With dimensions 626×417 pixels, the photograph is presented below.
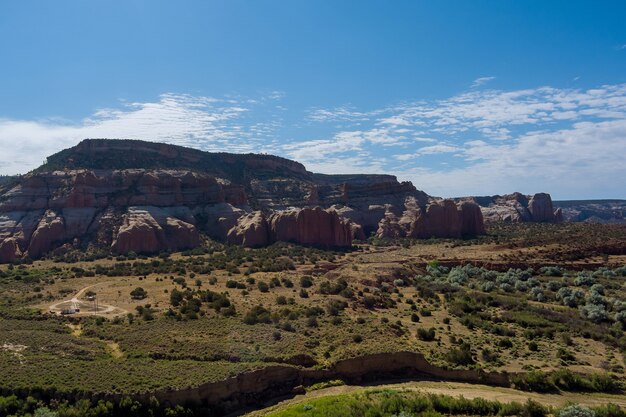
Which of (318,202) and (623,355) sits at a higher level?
(318,202)

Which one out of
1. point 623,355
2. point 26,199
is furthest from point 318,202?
point 623,355

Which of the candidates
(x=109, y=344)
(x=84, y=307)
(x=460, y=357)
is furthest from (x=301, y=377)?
(x=84, y=307)

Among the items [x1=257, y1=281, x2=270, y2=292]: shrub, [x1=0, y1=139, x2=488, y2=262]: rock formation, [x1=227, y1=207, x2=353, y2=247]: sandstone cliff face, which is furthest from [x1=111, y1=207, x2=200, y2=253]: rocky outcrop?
[x1=257, y1=281, x2=270, y2=292]: shrub

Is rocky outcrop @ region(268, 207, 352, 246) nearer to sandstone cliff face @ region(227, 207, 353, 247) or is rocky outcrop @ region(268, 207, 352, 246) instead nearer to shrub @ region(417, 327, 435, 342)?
sandstone cliff face @ region(227, 207, 353, 247)

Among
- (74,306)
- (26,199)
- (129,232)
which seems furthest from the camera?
(26,199)

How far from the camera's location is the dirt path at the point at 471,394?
23984mm

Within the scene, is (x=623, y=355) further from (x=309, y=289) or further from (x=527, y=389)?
(x=309, y=289)

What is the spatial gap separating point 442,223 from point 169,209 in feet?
166

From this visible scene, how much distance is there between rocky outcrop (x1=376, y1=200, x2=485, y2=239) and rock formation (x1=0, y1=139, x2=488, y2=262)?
0.63ft

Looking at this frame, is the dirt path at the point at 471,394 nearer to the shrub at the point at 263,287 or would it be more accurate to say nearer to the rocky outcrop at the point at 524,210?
the shrub at the point at 263,287

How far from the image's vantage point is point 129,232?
72312 mm

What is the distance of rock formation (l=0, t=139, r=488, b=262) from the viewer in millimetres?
74062

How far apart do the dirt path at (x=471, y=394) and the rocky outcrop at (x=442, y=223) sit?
67254mm

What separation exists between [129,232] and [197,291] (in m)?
33.8
